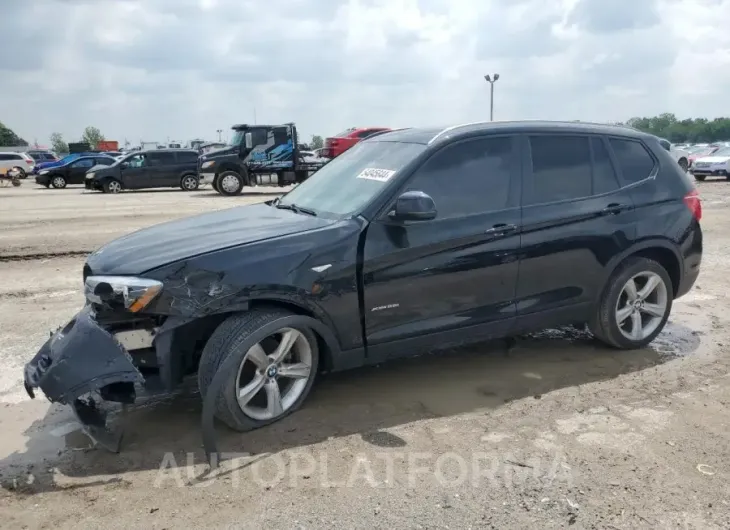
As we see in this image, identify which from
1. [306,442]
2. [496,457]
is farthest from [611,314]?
[306,442]

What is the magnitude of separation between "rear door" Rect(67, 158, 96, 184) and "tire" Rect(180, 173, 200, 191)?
301 inches

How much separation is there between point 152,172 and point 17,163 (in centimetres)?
1635

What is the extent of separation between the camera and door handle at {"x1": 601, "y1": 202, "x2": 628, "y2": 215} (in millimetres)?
4816

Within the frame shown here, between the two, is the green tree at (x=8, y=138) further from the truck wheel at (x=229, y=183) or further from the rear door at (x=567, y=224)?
the rear door at (x=567, y=224)

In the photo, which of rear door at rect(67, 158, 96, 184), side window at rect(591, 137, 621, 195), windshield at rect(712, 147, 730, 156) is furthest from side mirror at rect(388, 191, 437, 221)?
rear door at rect(67, 158, 96, 184)

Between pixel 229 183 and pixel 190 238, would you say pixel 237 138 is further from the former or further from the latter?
pixel 190 238

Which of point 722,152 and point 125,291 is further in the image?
point 722,152

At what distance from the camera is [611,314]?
495 centimetres

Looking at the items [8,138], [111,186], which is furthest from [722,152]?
[8,138]

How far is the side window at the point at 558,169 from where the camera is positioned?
4629 mm

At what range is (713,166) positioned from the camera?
25266mm

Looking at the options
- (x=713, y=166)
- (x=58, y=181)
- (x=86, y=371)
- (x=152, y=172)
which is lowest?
(x=86, y=371)

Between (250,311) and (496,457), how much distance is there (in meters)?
1.63

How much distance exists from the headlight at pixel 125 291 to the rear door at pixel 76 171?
27.6m
